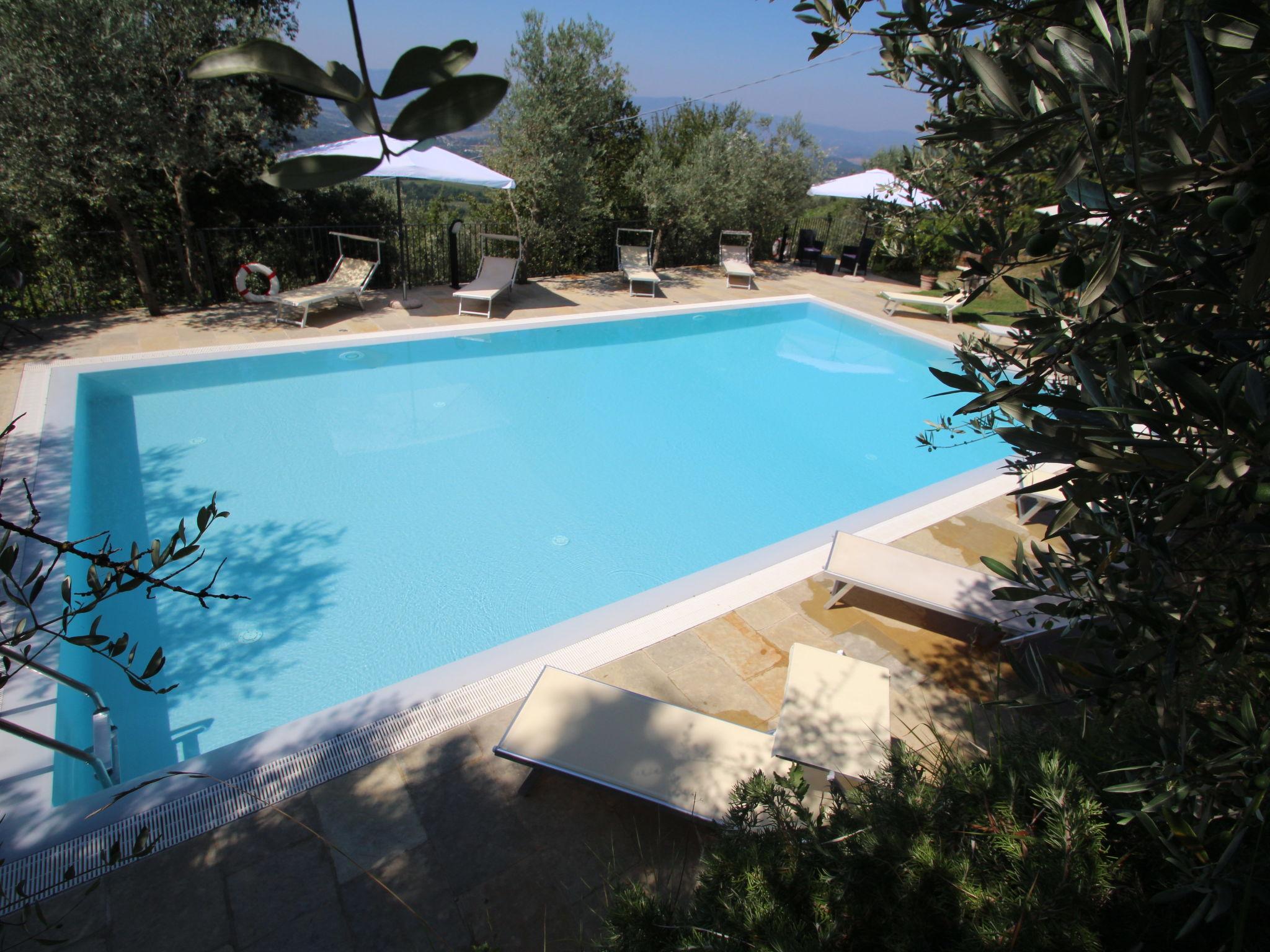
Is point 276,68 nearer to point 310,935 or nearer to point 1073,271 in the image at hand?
point 1073,271

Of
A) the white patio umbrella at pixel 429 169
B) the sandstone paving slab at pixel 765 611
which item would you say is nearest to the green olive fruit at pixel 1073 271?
the sandstone paving slab at pixel 765 611

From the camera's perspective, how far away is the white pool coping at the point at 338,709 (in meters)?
3.21

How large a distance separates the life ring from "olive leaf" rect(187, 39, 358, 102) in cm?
1130

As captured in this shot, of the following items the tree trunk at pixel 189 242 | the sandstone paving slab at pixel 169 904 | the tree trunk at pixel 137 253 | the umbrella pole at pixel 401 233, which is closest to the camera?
the sandstone paving slab at pixel 169 904

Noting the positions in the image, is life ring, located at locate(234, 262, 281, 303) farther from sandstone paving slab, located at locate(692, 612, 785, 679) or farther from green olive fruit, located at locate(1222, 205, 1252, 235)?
green olive fruit, located at locate(1222, 205, 1252, 235)

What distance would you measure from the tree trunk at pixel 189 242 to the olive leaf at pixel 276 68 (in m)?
→ 11.3

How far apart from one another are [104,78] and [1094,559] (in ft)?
32.5

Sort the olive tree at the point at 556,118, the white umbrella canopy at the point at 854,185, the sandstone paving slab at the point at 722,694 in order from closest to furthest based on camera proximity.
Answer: the sandstone paving slab at the point at 722,694, the olive tree at the point at 556,118, the white umbrella canopy at the point at 854,185

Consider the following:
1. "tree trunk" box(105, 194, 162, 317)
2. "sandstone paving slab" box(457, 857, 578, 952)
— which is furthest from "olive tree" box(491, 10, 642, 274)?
"sandstone paving slab" box(457, 857, 578, 952)

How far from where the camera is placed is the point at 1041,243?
53.0 inches

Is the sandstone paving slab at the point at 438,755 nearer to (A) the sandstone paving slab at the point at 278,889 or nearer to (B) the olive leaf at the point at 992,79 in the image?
(A) the sandstone paving slab at the point at 278,889

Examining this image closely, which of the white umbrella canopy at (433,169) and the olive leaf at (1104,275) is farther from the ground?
the white umbrella canopy at (433,169)

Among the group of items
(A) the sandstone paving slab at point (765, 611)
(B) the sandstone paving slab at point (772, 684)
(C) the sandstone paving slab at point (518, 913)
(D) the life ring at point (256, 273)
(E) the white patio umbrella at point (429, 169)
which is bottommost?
(C) the sandstone paving slab at point (518, 913)

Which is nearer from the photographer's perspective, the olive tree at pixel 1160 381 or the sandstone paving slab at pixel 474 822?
the olive tree at pixel 1160 381
